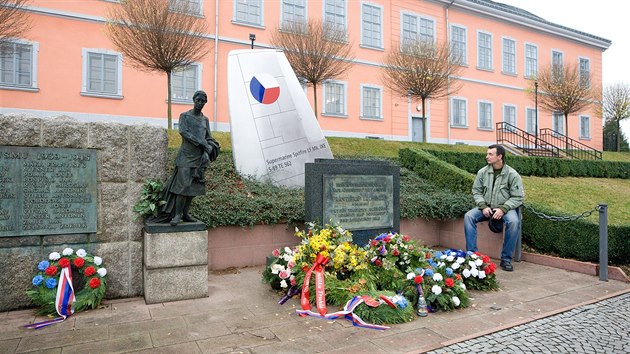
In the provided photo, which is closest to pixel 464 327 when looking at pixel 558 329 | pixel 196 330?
pixel 558 329

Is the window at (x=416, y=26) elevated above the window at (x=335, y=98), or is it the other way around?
the window at (x=416, y=26)

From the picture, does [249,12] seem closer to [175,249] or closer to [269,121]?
[269,121]

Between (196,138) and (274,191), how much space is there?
3079 millimetres

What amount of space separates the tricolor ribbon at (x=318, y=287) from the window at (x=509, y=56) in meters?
26.1

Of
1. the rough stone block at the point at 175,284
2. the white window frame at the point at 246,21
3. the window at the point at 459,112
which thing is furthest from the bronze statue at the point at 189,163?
the window at the point at 459,112

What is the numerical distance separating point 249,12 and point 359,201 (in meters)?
15.4

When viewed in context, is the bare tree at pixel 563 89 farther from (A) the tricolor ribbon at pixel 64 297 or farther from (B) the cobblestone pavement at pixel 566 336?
(A) the tricolor ribbon at pixel 64 297

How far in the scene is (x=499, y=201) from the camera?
616 cm

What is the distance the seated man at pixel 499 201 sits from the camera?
5.99 metres

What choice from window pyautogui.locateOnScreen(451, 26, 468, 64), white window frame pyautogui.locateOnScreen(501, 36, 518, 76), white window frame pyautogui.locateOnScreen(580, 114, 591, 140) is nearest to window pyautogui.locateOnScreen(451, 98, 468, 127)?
window pyautogui.locateOnScreen(451, 26, 468, 64)

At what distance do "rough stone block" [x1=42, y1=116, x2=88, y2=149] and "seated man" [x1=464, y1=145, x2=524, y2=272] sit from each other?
528 cm

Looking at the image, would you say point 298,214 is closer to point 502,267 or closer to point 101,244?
point 101,244

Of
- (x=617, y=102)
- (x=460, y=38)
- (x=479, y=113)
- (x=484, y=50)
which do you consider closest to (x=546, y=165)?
(x=479, y=113)

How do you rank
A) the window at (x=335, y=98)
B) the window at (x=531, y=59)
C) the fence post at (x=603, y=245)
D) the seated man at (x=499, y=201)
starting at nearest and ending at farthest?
the fence post at (x=603, y=245) → the seated man at (x=499, y=201) → the window at (x=335, y=98) → the window at (x=531, y=59)
